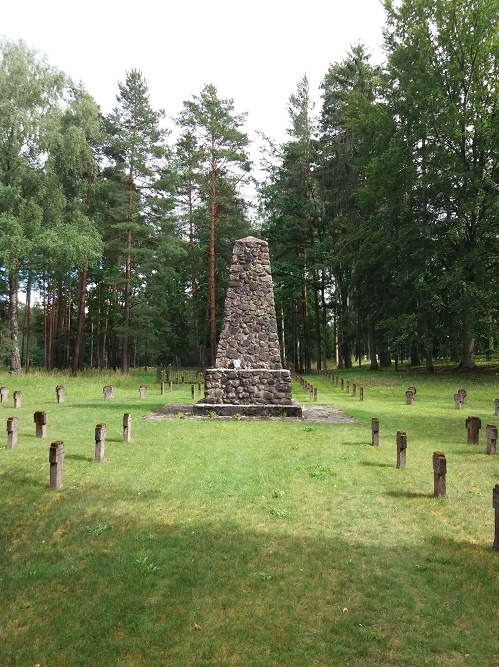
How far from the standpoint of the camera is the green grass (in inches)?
137

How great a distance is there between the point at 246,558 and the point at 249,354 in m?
11.4

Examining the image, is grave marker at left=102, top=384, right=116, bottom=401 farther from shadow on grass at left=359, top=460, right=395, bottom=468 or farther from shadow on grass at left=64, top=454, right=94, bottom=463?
shadow on grass at left=359, top=460, right=395, bottom=468

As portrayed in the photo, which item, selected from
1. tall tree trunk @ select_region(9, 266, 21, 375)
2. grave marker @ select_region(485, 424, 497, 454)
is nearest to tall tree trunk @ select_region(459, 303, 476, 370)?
grave marker @ select_region(485, 424, 497, 454)

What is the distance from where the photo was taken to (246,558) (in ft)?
15.9

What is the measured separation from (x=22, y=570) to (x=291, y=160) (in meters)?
37.2

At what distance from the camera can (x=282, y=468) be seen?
27.5 feet

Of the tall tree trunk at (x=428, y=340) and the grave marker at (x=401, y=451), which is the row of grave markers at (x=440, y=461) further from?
the tall tree trunk at (x=428, y=340)

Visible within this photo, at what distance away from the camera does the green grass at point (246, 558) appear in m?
3.49

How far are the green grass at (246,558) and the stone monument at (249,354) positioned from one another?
523 cm

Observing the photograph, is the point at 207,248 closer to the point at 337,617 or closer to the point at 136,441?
the point at 136,441

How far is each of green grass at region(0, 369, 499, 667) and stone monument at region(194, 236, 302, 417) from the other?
206 inches

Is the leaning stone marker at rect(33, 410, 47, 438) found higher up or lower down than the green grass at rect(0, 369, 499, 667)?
higher up

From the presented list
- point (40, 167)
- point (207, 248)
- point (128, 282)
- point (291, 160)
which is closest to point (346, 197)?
point (291, 160)

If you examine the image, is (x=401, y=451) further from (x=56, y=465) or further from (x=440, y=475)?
(x=56, y=465)
